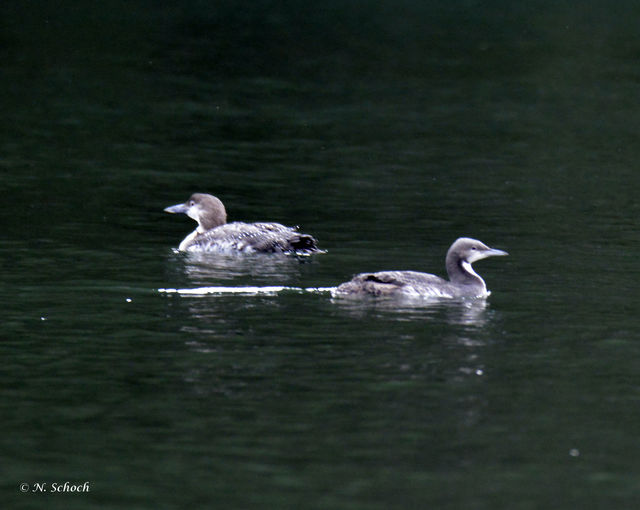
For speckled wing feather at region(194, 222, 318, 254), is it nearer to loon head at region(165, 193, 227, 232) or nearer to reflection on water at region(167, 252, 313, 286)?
reflection on water at region(167, 252, 313, 286)

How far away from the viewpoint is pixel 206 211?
2092 cm

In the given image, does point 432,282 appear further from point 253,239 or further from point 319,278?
point 253,239

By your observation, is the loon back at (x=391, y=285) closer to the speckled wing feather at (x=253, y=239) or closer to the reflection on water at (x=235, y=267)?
the reflection on water at (x=235, y=267)

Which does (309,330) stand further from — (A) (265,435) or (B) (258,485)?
(B) (258,485)

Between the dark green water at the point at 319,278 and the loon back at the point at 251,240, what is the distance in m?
0.36

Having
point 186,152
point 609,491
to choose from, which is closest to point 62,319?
point 609,491

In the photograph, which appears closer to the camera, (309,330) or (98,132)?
(309,330)

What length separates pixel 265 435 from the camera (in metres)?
11.3

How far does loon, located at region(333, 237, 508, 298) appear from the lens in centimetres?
1594

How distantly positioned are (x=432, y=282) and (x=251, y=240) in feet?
12.6

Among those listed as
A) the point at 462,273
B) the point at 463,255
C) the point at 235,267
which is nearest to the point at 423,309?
the point at 462,273

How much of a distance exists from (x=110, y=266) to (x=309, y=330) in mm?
4006

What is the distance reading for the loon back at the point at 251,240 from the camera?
18953 millimetres

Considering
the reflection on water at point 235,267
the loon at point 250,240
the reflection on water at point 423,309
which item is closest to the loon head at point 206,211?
the loon at point 250,240
